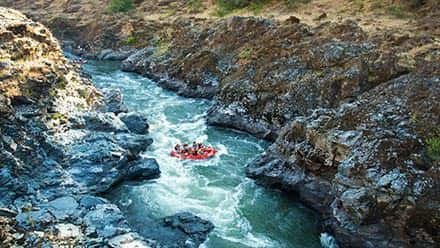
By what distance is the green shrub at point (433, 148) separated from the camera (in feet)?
49.1

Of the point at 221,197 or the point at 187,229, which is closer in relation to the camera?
the point at 187,229

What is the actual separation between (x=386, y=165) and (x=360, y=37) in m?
11.8

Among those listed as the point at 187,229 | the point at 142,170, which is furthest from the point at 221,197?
the point at 142,170

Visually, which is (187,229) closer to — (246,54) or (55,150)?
(55,150)

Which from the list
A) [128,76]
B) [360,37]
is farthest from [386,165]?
[128,76]

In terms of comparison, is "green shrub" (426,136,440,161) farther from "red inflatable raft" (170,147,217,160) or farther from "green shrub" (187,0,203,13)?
"green shrub" (187,0,203,13)

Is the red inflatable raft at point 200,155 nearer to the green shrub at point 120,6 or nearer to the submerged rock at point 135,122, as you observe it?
the submerged rock at point 135,122

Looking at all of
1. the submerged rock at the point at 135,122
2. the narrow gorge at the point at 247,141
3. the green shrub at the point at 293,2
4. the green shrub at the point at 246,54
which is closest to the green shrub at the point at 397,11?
the narrow gorge at the point at 247,141

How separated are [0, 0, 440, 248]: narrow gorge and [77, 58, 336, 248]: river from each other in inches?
2.8

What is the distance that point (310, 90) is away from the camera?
23.6m

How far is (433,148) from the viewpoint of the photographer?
15.2 m

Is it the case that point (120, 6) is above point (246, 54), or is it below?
below

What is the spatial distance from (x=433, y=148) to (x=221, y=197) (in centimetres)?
756

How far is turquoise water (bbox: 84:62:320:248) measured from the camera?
15.9 m
